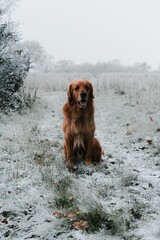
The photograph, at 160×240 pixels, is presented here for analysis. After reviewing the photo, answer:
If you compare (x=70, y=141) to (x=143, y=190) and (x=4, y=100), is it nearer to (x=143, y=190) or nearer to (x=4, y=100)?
(x=143, y=190)

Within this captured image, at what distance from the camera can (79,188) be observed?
4.40m

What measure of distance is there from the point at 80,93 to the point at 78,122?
51cm

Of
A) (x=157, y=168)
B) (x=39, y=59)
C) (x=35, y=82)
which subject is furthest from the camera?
(x=39, y=59)

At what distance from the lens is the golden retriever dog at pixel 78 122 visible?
5727mm

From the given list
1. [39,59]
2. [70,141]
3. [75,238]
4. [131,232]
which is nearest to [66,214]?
[75,238]

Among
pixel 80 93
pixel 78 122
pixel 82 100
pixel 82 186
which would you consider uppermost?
pixel 80 93

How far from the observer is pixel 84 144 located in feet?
19.5

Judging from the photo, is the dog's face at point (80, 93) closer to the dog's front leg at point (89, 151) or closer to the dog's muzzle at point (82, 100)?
the dog's muzzle at point (82, 100)

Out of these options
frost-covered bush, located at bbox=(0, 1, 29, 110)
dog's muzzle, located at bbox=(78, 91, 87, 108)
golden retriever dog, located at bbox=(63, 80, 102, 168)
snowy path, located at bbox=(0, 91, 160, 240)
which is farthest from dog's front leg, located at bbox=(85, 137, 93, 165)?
frost-covered bush, located at bbox=(0, 1, 29, 110)

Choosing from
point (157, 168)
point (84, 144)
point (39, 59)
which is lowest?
point (157, 168)

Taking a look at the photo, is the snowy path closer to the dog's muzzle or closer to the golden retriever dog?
the golden retriever dog

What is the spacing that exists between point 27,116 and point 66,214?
8500 mm

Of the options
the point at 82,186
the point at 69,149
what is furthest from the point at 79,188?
the point at 69,149

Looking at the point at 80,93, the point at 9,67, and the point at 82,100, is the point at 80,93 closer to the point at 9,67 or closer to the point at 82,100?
the point at 82,100
